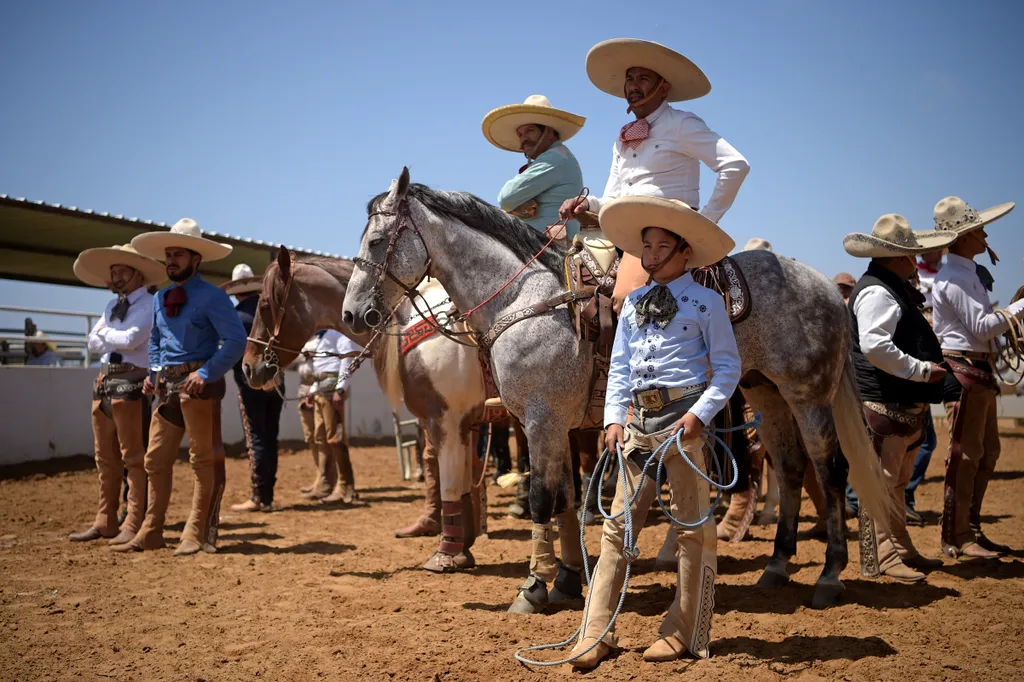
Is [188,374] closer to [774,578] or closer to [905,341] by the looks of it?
[774,578]

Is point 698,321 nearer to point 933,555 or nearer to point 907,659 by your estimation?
point 907,659

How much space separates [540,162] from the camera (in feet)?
19.6

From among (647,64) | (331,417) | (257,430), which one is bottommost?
(257,430)

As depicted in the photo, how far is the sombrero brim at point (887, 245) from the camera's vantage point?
19.0 feet

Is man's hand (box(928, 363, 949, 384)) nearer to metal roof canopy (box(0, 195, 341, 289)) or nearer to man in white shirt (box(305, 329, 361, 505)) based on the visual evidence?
man in white shirt (box(305, 329, 361, 505))

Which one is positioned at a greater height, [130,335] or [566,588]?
[130,335]

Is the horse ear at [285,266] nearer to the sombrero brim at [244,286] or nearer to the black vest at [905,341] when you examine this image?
the sombrero brim at [244,286]

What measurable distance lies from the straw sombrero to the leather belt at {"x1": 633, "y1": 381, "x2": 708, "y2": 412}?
2.82 meters

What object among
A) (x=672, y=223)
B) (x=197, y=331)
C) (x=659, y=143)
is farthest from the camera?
(x=197, y=331)

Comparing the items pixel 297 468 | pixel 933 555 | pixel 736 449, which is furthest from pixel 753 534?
pixel 297 468

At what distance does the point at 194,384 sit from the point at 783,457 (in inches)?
189

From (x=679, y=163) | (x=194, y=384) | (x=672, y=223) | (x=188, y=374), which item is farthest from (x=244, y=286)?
(x=672, y=223)

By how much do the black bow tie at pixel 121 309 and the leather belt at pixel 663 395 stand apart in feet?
19.3

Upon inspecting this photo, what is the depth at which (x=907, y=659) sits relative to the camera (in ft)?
13.3
